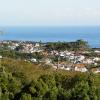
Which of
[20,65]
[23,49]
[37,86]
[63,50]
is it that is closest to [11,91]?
[37,86]

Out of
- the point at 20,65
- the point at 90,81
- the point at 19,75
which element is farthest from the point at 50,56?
the point at 90,81

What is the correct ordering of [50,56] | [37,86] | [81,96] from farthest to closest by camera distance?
[50,56] → [37,86] → [81,96]

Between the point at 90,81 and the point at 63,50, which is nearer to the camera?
the point at 90,81

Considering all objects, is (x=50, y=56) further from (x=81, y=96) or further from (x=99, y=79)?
(x=81, y=96)

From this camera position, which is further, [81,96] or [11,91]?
[11,91]

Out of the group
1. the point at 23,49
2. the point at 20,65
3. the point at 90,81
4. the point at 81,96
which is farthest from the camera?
the point at 23,49

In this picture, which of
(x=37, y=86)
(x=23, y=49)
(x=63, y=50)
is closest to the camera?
(x=37, y=86)

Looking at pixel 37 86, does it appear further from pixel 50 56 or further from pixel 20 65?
pixel 50 56

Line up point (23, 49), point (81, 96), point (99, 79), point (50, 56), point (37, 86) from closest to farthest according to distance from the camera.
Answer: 1. point (81, 96)
2. point (37, 86)
3. point (99, 79)
4. point (50, 56)
5. point (23, 49)
